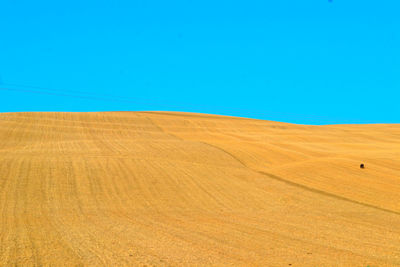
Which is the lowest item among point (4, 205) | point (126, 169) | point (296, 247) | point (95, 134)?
point (296, 247)

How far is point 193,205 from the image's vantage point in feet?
61.2

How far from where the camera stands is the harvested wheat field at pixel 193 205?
34.5ft

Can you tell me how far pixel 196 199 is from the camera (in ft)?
65.0

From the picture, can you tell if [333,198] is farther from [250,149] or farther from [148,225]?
[250,149]

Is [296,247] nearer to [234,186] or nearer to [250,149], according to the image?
[234,186]

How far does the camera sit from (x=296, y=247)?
11.5m

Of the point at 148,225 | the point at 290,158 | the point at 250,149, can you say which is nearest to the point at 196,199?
the point at 148,225

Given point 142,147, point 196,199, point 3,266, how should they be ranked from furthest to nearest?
point 142,147
point 196,199
point 3,266

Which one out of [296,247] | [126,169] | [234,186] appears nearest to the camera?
[296,247]

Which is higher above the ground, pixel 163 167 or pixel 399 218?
pixel 163 167

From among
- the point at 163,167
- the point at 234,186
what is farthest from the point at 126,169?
the point at 234,186

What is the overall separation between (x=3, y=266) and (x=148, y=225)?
576 centimetres

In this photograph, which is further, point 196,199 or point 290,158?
point 290,158

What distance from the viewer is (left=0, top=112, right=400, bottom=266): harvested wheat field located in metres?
10.5
